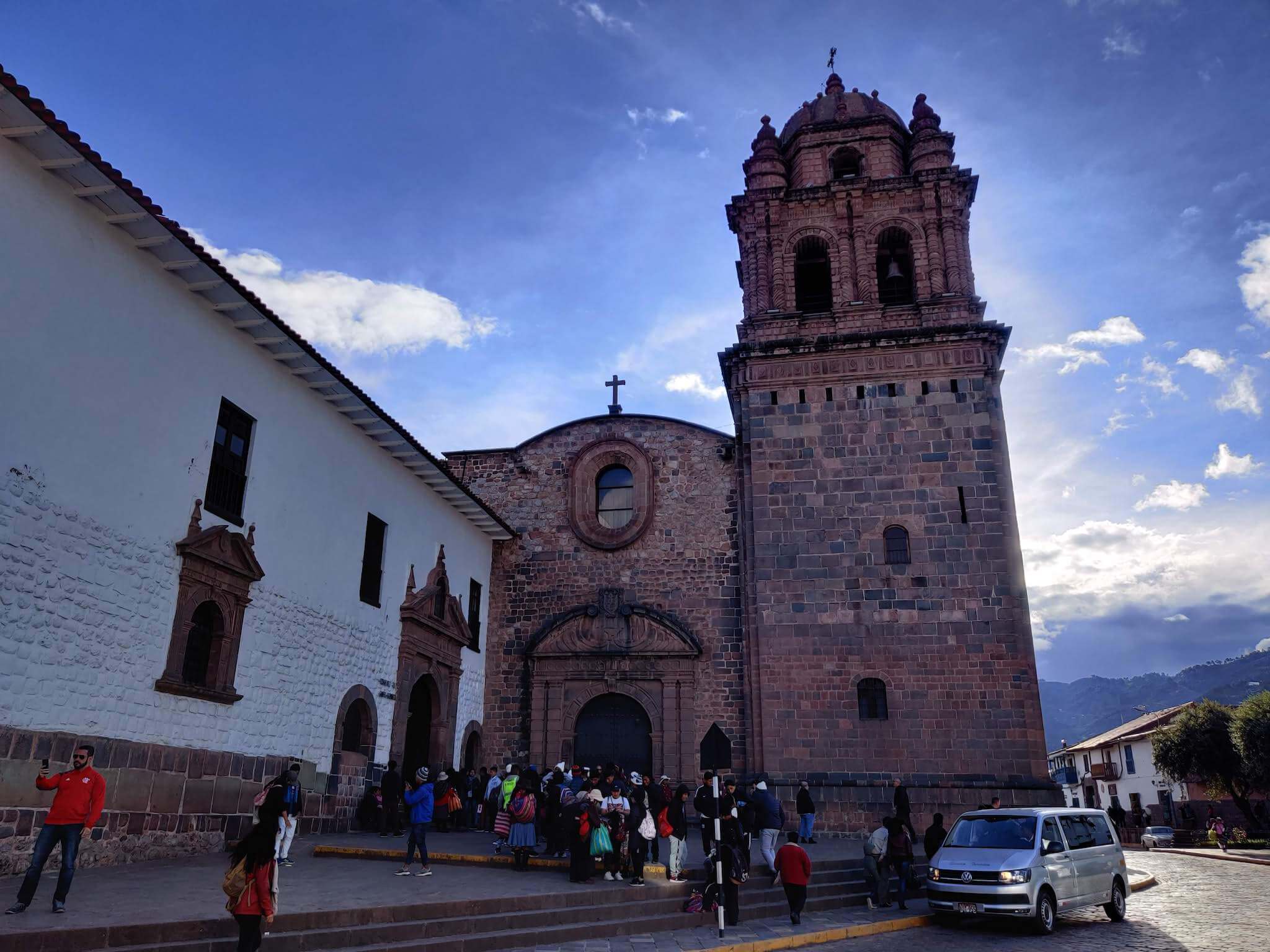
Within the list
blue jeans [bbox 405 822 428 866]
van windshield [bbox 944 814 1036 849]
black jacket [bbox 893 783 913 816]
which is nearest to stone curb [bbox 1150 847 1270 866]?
black jacket [bbox 893 783 913 816]

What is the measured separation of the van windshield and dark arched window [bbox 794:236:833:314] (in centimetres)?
1304

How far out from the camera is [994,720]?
17547 mm

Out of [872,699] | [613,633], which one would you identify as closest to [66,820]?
[613,633]

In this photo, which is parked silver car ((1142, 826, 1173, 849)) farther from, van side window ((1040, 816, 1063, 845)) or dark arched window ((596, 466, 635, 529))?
van side window ((1040, 816, 1063, 845))

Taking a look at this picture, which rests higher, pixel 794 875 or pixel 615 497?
pixel 615 497

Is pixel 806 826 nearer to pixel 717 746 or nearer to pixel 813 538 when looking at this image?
pixel 717 746

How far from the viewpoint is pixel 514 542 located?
22250mm

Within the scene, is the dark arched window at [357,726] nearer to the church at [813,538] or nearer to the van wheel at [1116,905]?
the church at [813,538]

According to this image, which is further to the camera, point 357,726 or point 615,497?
point 615,497

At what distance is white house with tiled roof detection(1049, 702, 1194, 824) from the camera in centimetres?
4297

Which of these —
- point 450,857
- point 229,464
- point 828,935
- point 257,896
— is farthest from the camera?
point 229,464

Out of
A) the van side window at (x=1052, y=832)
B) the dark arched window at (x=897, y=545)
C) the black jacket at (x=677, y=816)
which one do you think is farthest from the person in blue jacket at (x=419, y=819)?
the dark arched window at (x=897, y=545)

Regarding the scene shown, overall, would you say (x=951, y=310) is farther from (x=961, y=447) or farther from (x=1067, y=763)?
(x=1067, y=763)

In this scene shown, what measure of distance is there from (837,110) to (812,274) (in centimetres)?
478
